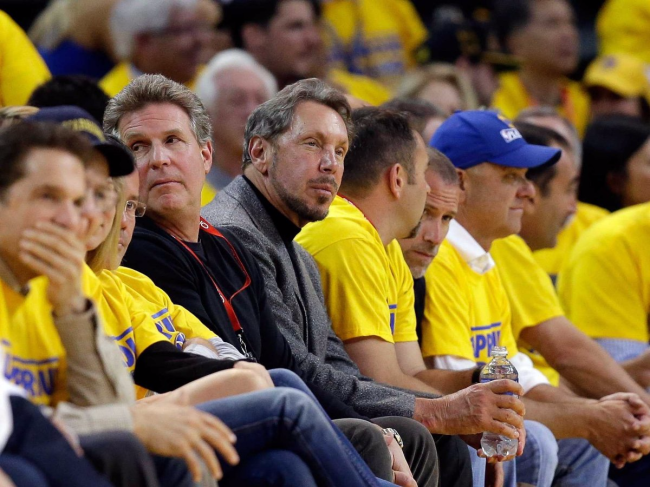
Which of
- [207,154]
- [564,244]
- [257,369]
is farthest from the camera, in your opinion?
[564,244]

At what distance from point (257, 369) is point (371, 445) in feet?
1.50

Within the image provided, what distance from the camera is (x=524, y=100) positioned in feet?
24.9

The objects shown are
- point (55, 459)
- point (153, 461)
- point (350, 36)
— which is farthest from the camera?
point (350, 36)

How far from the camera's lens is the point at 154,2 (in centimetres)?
582

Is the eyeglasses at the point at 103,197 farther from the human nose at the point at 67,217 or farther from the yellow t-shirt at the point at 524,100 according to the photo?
the yellow t-shirt at the point at 524,100

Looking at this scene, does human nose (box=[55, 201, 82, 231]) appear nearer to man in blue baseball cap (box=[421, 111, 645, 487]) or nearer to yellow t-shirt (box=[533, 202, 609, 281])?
man in blue baseball cap (box=[421, 111, 645, 487])

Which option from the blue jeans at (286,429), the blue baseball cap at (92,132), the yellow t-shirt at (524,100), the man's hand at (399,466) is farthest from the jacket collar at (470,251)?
the yellow t-shirt at (524,100)

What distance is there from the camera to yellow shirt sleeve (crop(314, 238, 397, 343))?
3.79m

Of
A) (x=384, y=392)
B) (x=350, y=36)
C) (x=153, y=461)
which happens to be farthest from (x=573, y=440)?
(x=350, y=36)

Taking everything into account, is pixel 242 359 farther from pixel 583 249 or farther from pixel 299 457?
pixel 583 249

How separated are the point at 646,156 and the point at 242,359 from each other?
3506mm

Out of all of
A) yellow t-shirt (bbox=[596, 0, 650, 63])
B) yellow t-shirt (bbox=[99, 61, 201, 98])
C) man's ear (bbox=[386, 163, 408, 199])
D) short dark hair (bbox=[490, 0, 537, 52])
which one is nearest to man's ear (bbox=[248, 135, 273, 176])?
man's ear (bbox=[386, 163, 408, 199])

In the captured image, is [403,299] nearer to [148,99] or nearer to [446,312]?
[446,312]

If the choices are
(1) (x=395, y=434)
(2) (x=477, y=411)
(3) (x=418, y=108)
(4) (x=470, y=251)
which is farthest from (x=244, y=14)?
(1) (x=395, y=434)
